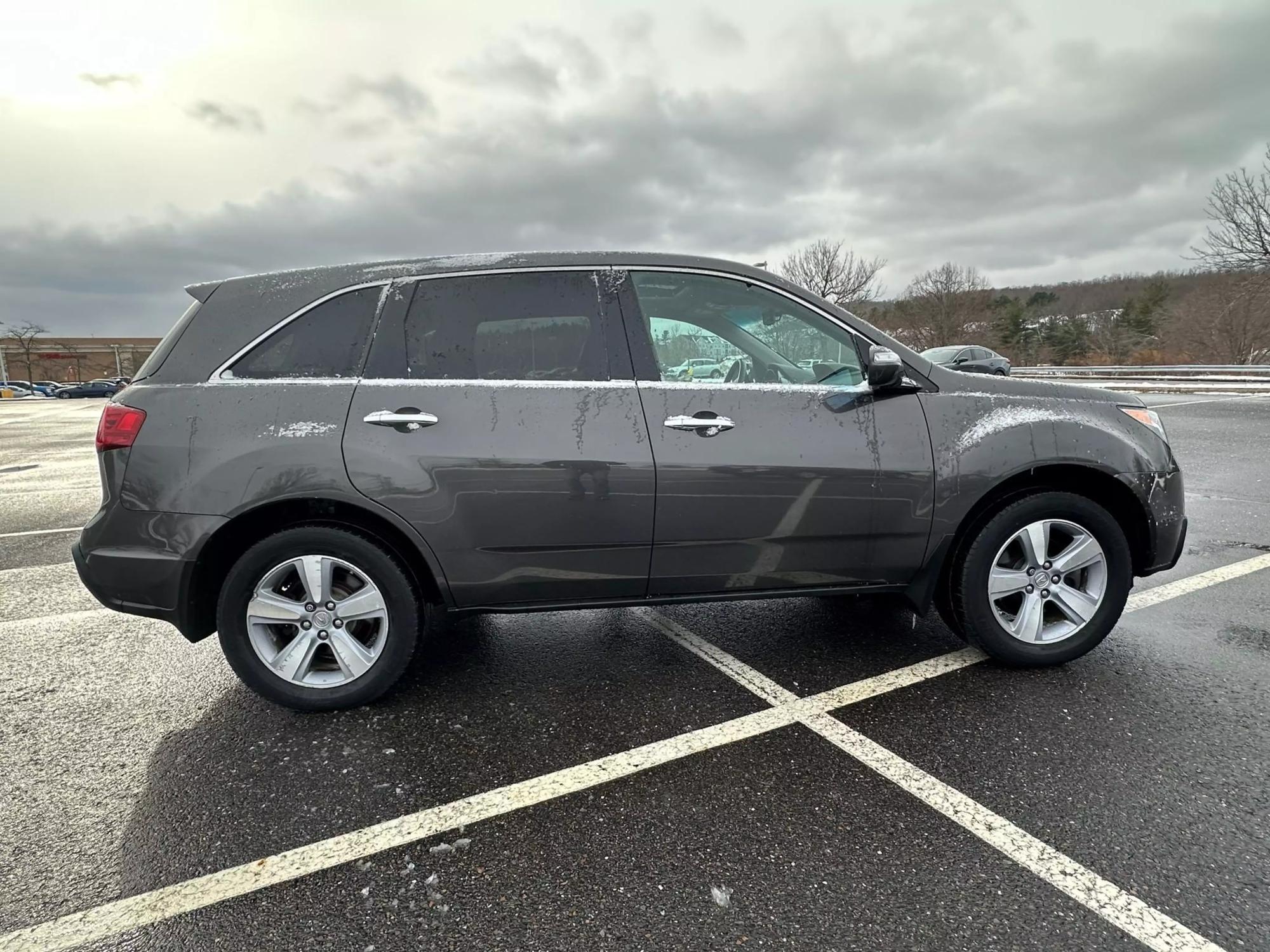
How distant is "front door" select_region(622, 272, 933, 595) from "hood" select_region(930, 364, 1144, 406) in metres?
0.24

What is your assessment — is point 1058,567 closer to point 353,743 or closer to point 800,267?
point 353,743

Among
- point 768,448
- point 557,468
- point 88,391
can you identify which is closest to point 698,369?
point 768,448

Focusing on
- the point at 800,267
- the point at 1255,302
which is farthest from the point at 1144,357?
the point at 800,267

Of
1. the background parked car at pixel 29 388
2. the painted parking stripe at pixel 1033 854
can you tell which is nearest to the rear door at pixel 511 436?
the painted parking stripe at pixel 1033 854

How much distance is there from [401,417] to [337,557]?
62cm

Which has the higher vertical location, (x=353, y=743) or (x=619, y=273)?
(x=619, y=273)

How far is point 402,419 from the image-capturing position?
8.75ft

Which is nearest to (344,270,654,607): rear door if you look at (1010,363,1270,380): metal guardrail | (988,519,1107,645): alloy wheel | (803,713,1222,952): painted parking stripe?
(803,713,1222,952): painted parking stripe

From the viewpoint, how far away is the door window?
115 inches

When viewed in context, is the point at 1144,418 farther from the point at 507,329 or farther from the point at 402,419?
the point at 402,419

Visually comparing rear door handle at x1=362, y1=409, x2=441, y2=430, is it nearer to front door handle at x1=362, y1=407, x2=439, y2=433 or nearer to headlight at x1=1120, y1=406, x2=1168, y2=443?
front door handle at x1=362, y1=407, x2=439, y2=433

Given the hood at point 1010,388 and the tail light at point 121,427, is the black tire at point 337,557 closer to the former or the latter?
the tail light at point 121,427

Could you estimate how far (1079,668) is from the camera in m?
3.10

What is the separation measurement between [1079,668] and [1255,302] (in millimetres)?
42957
